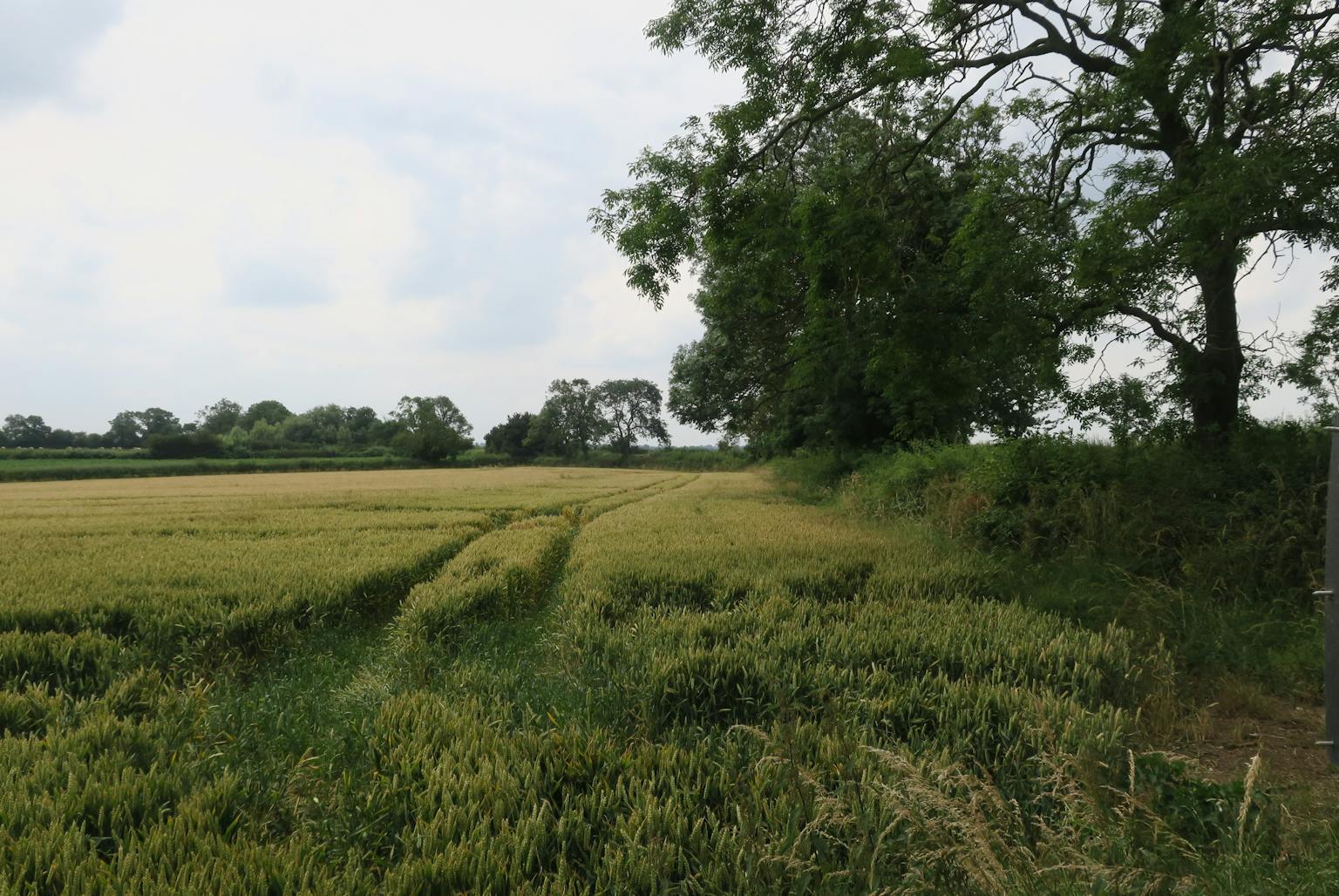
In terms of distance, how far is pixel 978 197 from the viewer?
8852 mm

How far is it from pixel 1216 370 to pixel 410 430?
331 ft

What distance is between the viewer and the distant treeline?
75750 millimetres

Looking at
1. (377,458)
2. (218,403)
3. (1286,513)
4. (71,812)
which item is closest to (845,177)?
(1286,513)

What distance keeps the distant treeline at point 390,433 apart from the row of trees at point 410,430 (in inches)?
6.0

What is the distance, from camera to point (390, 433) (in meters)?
112

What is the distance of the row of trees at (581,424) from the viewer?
9550cm

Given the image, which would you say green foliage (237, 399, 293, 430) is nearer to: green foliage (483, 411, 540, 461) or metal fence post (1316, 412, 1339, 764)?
green foliage (483, 411, 540, 461)

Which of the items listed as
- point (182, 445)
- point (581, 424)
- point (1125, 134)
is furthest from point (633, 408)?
point (1125, 134)

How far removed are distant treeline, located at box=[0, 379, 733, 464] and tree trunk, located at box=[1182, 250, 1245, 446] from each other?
7934 cm

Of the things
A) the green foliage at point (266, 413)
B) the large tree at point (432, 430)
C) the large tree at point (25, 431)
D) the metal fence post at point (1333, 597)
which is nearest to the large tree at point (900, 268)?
the metal fence post at point (1333, 597)

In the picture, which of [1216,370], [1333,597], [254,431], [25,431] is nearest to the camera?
[1333,597]

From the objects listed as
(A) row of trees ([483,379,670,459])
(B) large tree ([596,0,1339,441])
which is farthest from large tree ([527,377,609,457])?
(B) large tree ([596,0,1339,441])

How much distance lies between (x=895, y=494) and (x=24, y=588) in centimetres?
1544

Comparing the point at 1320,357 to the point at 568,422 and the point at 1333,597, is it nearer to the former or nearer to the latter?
the point at 1333,597
